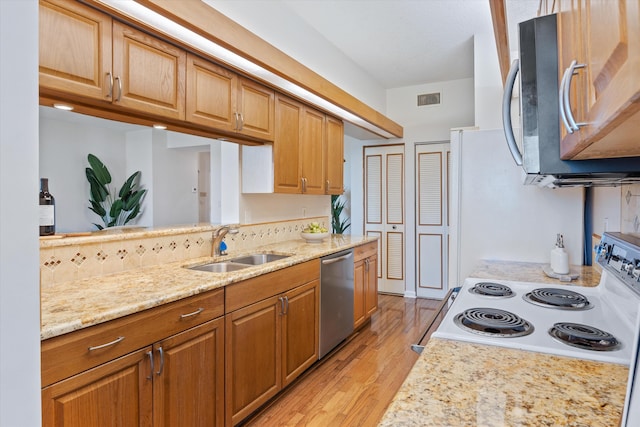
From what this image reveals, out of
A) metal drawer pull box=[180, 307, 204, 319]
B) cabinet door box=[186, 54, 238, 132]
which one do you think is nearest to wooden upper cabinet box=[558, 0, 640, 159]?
metal drawer pull box=[180, 307, 204, 319]

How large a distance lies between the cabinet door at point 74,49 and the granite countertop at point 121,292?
84 cm

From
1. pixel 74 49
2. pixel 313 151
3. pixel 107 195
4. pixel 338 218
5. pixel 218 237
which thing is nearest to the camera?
pixel 74 49

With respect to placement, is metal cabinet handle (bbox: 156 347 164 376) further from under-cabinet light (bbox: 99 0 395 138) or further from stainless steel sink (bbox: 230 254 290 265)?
under-cabinet light (bbox: 99 0 395 138)

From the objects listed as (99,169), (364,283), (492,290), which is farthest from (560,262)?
(99,169)

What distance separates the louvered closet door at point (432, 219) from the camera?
480 centimetres

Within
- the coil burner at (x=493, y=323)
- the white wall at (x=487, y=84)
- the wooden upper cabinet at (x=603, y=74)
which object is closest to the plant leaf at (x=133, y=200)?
the white wall at (x=487, y=84)

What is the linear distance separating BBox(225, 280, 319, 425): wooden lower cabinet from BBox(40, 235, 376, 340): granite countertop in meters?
0.25

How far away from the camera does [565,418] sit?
2.33 ft

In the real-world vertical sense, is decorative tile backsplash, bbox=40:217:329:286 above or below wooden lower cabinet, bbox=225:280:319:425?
above

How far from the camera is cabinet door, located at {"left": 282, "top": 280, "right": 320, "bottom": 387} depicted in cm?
245

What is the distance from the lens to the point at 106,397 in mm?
1347

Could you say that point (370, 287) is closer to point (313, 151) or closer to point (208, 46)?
point (313, 151)

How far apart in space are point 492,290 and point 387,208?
342 centimetres

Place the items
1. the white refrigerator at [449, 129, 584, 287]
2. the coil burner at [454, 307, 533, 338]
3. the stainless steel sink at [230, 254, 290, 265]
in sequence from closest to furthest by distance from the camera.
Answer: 1. the coil burner at [454, 307, 533, 338]
2. the white refrigerator at [449, 129, 584, 287]
3. the stainless steel sink at [230, 254, 290, 265]
